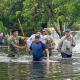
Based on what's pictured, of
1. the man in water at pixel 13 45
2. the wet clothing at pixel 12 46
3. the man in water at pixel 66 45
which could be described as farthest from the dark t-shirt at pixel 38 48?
the wet clothing at pixel 12 46

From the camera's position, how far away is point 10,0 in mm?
59562

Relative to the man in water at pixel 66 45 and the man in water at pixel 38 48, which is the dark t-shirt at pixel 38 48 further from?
the man in water at pixel 66 45

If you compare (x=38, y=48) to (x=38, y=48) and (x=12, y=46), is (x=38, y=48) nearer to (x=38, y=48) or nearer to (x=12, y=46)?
(x=38, y=48)

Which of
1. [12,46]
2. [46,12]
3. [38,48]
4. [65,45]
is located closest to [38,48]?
[38,48]

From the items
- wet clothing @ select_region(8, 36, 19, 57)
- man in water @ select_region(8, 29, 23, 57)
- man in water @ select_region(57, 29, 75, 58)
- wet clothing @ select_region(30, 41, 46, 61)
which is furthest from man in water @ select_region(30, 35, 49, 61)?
wet clothing @ select_region(8, 36, 19, 57)

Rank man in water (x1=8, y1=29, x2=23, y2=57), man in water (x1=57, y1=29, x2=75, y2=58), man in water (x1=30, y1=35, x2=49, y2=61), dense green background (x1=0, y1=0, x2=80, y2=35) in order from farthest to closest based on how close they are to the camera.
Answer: dense green background (x1=0, y1=0, x2=80, y2=35) → man in water (x1=8, y1=29, x2=23, y2=57) → man in water (x1=57, y1=29, x2=75, y2=58) → man in water (x1=30, y1=35, x2=49, y2=61)

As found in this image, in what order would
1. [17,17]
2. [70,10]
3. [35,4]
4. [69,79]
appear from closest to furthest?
[69,79]
[70,10]
[35,4]
[17,17]

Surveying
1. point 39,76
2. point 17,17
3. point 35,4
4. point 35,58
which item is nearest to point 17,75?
point 39,76

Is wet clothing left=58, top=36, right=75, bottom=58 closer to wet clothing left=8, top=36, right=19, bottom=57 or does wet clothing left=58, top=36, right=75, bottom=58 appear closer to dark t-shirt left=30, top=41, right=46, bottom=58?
dark t-shirt left=30, top=41, right=46, bottom=58

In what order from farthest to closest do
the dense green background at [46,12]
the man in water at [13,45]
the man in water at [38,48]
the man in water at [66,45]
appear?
the dense green background at [46,12], the man in water at [13,45], the man in water at [66,45], the man in water at [38,48]

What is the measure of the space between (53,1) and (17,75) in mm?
31260

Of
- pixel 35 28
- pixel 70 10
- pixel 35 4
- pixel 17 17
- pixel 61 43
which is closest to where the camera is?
pixel 61 43

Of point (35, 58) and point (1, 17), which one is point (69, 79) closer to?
point (35, 58)

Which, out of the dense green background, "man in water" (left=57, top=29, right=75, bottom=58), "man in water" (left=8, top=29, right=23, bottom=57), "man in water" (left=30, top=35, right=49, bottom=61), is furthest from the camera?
the dense green background
